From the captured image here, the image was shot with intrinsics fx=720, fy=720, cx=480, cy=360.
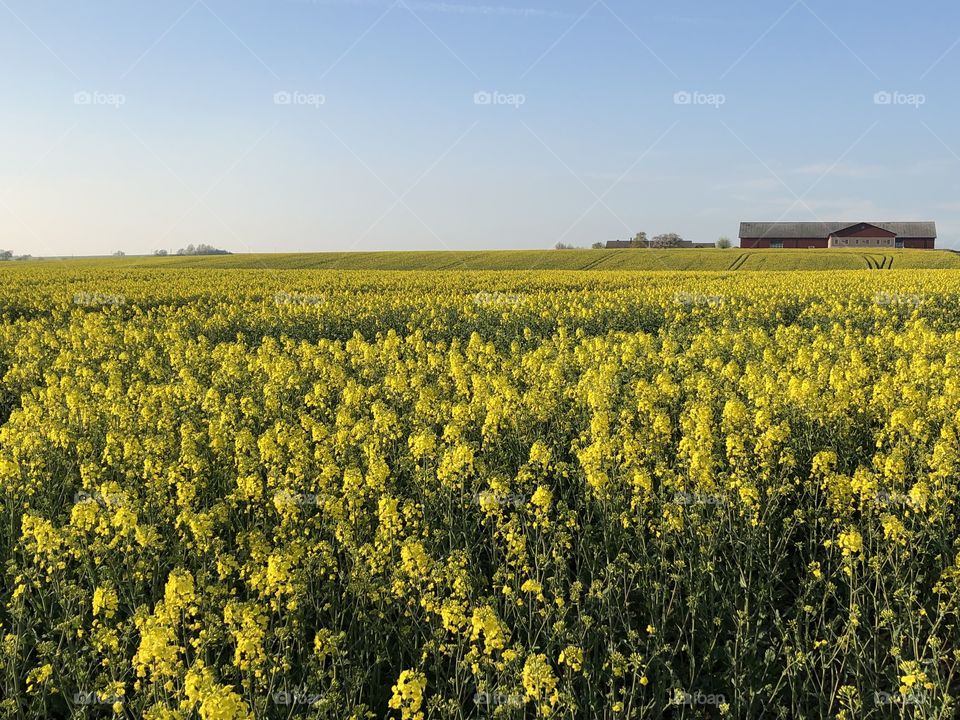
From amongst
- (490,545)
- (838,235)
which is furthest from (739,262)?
(490,545)

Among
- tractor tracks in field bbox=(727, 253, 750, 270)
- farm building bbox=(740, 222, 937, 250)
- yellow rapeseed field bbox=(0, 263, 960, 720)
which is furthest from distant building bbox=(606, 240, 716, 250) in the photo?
yellow rapeseed field bbox=(0, 263, 960, 720)

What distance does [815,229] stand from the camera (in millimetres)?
110000

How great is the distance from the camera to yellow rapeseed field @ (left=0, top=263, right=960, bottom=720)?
392 centimetres

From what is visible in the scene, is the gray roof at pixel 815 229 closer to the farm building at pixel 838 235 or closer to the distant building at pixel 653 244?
the farm building at pixel 838 235

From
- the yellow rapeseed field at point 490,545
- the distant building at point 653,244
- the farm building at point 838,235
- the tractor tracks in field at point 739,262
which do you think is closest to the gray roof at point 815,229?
the farm building at point 838,235

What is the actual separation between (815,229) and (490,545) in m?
118

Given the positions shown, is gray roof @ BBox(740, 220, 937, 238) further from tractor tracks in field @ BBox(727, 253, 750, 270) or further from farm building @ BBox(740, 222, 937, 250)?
tractor tracks in field @ BBox(727, 253, 750, 270)

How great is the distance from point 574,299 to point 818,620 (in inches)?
689

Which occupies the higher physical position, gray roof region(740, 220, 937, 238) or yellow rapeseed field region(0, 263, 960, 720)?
gray roof region(740, 220, 937, 238)

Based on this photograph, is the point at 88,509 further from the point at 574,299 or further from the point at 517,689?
the point at 574,299

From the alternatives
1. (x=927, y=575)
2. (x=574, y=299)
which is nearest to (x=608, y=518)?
(x=927, y=575)

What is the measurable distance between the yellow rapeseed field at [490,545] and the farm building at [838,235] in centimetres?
10734

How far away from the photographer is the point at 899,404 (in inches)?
295

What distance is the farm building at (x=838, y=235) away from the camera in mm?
106812
